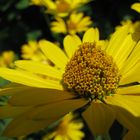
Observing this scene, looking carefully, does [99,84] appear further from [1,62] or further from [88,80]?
[1,62]

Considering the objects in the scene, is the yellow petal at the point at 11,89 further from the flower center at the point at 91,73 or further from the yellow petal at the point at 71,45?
the yellow petal at the point at 71,45

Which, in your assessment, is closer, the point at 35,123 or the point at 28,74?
the point at 35,123

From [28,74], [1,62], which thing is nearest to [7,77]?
[28,74]

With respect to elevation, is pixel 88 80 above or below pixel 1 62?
above

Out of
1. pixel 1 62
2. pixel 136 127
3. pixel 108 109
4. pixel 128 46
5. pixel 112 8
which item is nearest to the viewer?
pixel 136 127

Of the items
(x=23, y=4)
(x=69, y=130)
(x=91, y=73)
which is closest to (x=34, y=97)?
(x=91, y=73)

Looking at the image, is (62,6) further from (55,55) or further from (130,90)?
(130,90)

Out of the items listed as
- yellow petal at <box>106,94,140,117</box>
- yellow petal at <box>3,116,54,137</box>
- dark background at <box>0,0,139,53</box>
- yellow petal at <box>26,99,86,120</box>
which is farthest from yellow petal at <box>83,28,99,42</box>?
dark background at <box>0,0,139,53</box>
